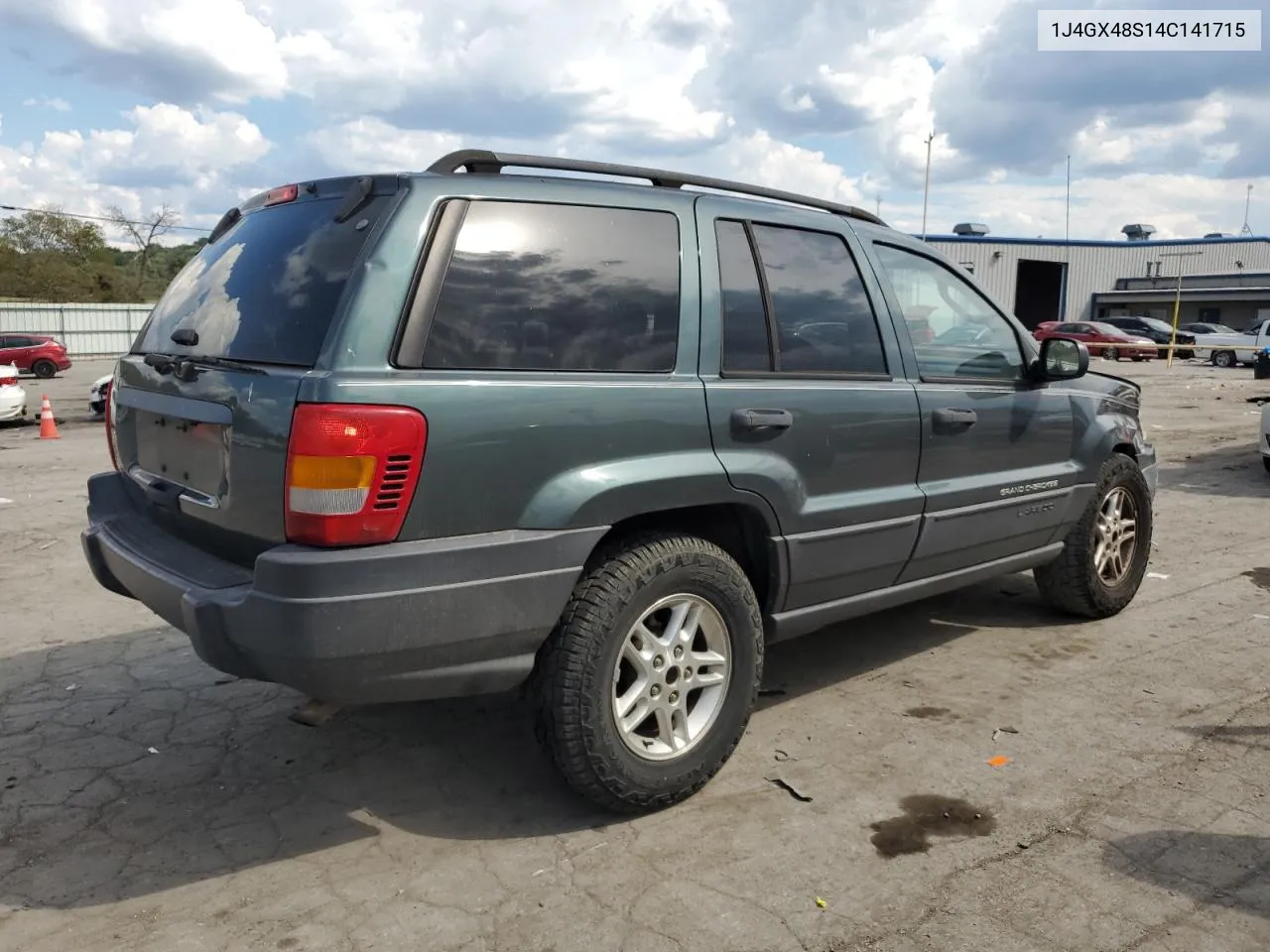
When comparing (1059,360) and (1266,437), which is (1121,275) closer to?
(1266,437)

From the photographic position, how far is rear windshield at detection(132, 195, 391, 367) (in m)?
2.81

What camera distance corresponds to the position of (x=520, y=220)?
298 centimetres

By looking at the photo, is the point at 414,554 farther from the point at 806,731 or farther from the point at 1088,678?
the point at 1088,678

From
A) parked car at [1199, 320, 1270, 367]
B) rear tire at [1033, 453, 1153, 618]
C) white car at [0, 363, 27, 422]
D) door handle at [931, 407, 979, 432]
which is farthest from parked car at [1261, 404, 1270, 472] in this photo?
parked car at [1199, 320, 1270, 367]

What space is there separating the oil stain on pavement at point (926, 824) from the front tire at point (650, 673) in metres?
0.57

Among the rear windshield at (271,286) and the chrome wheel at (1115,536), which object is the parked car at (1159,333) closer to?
the chrome wheel at (1115,536)

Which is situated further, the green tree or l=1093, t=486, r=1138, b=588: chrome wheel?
the green tree

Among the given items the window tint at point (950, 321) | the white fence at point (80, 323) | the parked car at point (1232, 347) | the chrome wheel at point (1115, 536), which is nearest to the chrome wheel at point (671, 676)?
the window tint at point (950, 321)

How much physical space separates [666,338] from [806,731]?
1628 millimetres

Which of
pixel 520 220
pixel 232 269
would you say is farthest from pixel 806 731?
pixel 232 269

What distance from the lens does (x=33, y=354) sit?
28250 mm

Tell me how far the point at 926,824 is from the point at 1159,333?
40.5 metres

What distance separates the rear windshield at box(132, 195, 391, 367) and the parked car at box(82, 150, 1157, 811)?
0.01 m

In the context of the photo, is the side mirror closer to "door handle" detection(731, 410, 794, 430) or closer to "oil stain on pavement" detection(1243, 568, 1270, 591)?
"door handle" detection(731, 410, 794, 430)
